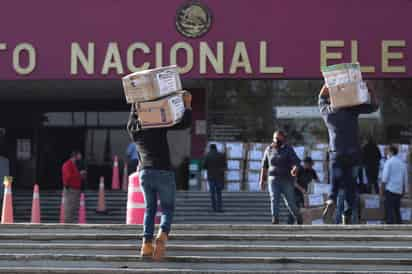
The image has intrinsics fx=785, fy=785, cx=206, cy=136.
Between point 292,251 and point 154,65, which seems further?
point 154,65

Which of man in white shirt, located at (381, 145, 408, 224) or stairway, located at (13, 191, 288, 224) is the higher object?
man in white shirt, located at (381, 145, 408, 224)

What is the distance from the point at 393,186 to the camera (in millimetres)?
14023

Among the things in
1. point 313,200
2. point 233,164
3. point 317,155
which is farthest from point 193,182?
point 313,200

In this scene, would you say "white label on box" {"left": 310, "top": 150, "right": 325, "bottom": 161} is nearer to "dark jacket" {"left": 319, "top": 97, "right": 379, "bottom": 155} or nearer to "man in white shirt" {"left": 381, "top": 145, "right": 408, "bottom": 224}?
"man in white shirt" {"left": 381, "top": 145, "right": 408, "bottom": 224}

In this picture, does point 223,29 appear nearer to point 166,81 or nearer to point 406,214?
point 406,214

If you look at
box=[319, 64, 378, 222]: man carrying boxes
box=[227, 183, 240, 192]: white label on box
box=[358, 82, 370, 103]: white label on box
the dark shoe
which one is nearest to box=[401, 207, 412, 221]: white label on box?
the dark shoe

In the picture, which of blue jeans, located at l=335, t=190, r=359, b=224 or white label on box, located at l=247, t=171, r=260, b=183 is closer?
blue jeans, located at l=335, t=190, r=359, b=224

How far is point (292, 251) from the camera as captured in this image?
25.4 ft

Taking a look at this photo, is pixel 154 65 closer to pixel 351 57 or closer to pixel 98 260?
pixel 351 57

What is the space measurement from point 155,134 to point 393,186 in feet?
25.3

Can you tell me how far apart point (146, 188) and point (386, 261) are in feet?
7.81

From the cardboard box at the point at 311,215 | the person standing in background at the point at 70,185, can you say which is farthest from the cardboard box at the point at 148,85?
the person standing in background at the point at 70,185

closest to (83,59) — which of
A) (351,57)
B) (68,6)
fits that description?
(68,6)

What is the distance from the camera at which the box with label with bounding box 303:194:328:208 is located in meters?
14.8
